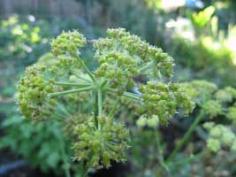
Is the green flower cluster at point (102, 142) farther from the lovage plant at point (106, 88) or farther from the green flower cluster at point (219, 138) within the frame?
the green flower cluster at point (219, 138)

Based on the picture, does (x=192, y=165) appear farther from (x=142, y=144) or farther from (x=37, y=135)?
(x=37, y=135)

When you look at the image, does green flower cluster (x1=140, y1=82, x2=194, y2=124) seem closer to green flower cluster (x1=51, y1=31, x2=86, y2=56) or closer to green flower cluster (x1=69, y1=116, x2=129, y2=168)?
green flower cluster (x1=69, y1=116, x2=129, y2=168)

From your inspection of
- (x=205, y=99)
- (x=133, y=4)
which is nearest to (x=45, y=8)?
(x=133, y=4)

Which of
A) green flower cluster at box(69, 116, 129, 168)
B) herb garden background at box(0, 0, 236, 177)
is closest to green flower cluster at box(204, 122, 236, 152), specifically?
herb garden background at box(0, 0, 236, 177)

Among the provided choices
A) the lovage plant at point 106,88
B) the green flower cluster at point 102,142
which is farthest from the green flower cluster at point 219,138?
the green flower cluster at point 102,142

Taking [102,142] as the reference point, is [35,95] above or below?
above

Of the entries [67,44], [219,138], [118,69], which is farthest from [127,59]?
[219,138]

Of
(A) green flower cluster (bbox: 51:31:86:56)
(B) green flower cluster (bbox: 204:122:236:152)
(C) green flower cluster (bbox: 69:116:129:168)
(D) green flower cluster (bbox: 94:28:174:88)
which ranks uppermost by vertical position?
(A) green flower cluster (bbox: 51:31:86:56)

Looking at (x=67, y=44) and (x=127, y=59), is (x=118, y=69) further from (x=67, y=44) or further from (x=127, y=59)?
(x=67, y=44)

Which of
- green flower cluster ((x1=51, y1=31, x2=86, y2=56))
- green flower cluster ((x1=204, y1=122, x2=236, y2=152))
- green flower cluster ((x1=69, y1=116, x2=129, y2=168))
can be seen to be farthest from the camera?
green flower cluster ((x1=204, y1=122, x2=236, y2=152))
